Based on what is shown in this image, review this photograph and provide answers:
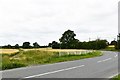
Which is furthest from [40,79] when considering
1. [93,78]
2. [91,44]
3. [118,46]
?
[91,44]

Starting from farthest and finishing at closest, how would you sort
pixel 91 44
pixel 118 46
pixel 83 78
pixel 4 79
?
pixel 91 44, pixel 118 46, pixel 83 78, pixel 4 79

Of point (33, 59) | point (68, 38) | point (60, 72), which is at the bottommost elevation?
point (60, 72)

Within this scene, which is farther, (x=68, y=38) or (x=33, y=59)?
(x=68, y=38)

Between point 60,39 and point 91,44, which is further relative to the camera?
point 60,39

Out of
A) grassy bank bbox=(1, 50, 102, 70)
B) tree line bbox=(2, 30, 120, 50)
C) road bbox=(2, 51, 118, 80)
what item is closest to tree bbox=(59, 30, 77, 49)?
tree line bbox=(2, 30, 120, 50)

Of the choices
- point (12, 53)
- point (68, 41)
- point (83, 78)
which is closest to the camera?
point (83, 78)

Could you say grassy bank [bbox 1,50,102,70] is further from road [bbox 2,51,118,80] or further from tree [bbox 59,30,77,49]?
tree [bbox 59,30,77,49]

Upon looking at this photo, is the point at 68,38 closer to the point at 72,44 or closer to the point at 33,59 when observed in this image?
the point at 72,44

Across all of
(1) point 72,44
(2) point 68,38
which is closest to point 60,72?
(1) point 72,44

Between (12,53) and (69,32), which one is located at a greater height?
(69,32)

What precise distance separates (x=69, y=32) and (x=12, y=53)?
91.5 metres

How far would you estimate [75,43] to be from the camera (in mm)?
134375

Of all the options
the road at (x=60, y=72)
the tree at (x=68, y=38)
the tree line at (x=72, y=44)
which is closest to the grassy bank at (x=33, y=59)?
the road at (x=60, y=72)

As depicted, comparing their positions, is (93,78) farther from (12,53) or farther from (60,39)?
(60,39)
